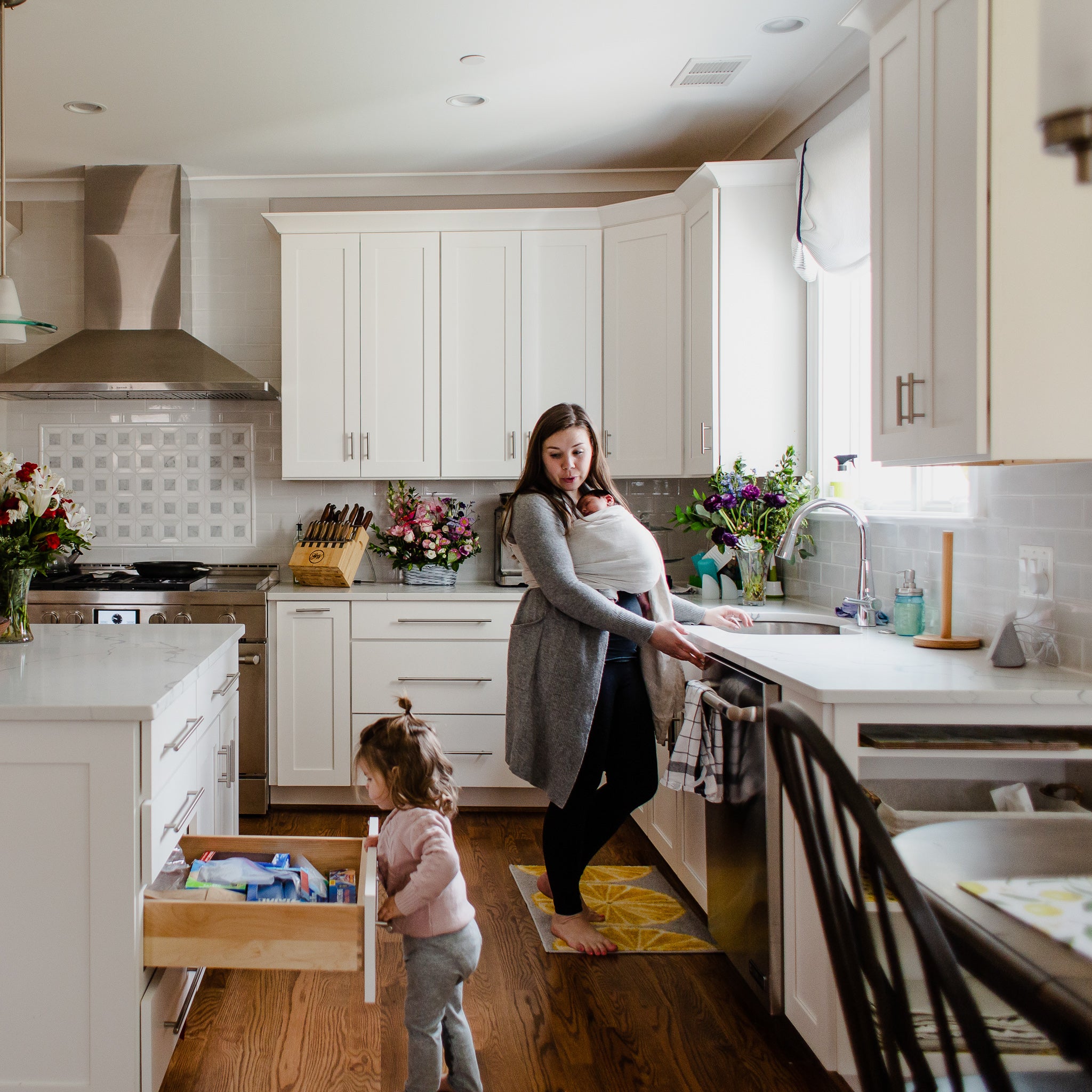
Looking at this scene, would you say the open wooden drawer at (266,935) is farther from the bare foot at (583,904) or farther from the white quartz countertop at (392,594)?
the white quartz countertop at (392,594)

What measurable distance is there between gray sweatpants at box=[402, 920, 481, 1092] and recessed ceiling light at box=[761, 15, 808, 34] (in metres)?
2.62

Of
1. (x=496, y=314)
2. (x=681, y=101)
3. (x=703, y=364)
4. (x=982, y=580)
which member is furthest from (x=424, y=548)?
(x=982, y=580)

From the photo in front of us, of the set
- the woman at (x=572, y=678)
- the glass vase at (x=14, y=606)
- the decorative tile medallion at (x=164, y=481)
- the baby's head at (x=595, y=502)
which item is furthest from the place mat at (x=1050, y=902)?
the decorative tile medallion at (x=164, y=481)

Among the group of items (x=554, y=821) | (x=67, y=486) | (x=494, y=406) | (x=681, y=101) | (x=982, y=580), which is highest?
(x=681, y=101)

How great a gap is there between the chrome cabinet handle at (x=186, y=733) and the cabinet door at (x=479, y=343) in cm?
206

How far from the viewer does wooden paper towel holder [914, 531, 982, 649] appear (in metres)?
2.24

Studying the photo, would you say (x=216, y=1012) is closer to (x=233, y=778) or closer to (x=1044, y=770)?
(x=233, y=778)

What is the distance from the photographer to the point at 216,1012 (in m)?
2.25

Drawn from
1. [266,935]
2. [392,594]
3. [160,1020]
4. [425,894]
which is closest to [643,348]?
[392,594]

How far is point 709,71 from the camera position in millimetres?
3168

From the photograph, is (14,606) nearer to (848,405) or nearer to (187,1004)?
(187,1004)

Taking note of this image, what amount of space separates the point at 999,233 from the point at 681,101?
2.03 metres

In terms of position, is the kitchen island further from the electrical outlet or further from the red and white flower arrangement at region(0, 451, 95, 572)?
the electrical outlet

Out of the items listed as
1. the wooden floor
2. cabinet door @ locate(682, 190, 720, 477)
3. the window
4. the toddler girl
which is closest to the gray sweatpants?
the toddler girl
